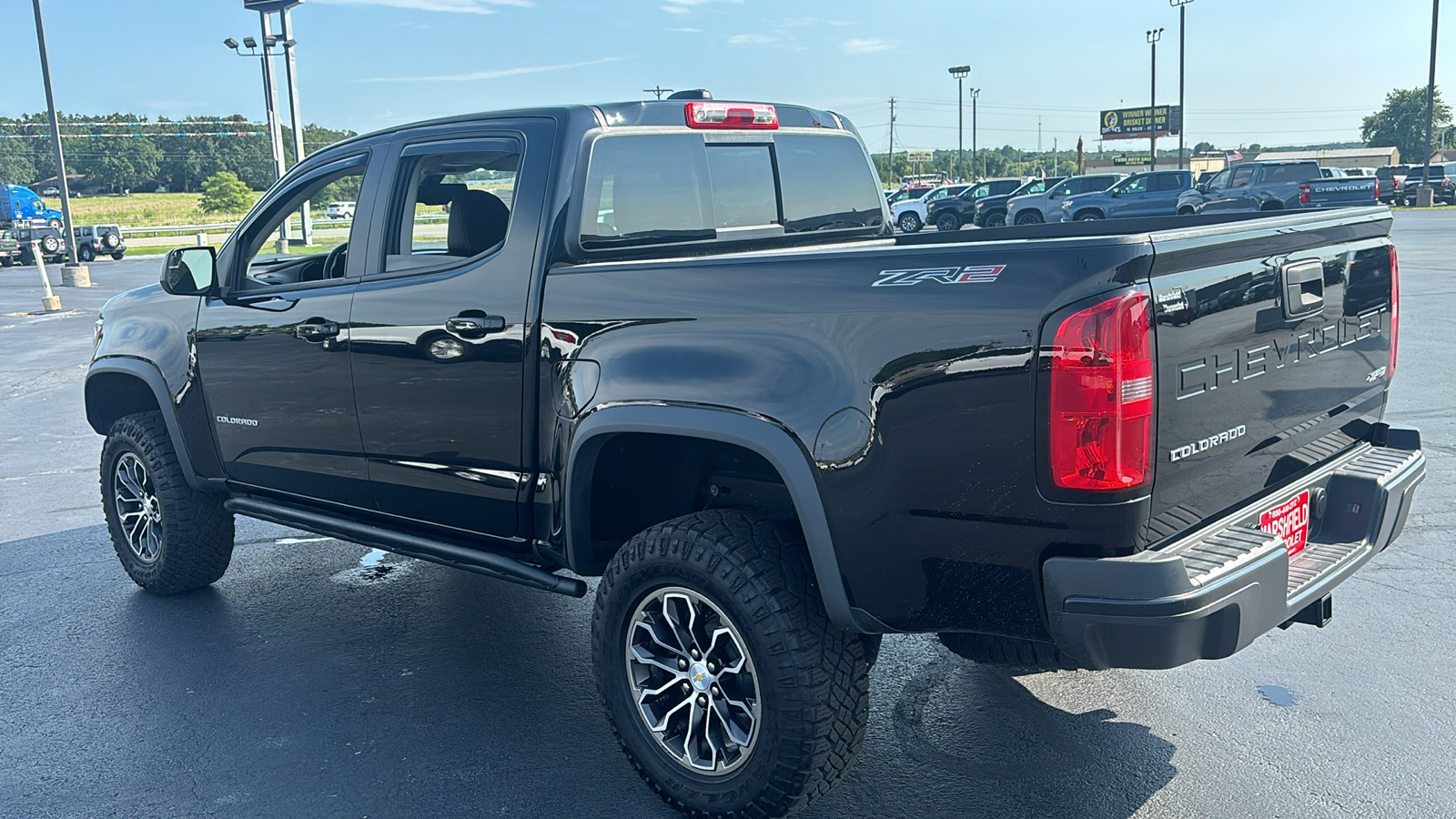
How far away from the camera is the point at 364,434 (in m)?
4.18

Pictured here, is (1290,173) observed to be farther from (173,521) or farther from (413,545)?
(413,545)

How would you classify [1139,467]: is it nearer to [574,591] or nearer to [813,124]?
[574,591]

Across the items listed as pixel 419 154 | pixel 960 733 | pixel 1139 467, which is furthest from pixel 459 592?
pixel 1139 467

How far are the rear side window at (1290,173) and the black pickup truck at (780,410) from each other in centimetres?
3030

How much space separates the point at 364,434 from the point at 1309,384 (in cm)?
309

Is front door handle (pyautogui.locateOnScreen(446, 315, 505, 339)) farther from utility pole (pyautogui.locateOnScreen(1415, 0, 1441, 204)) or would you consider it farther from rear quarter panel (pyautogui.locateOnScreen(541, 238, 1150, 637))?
utility pole (pyautogui.locateOnScreen(1415, 0, 1441, 204))

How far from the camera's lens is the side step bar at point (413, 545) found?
12.2 feet

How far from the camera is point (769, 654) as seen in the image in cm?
300

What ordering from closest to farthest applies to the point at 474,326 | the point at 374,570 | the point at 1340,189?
the point at 474,326 → the point at 374,570 → the point at 1340,189

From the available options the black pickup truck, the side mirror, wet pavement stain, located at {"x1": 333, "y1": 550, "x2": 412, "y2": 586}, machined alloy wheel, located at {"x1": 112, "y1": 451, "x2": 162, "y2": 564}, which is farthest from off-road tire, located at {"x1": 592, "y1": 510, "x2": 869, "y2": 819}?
machined alloy wheel, located at {"x1": 112, "y1": 451, "x2": 162, "y2": 564}

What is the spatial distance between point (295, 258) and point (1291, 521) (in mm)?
4355

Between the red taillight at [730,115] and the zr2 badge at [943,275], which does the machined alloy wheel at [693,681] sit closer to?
the zr2 badge at [943,275]

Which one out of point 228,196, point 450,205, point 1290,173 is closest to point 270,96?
point 1290,173

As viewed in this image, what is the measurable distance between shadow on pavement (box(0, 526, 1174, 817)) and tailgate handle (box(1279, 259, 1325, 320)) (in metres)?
1.40
